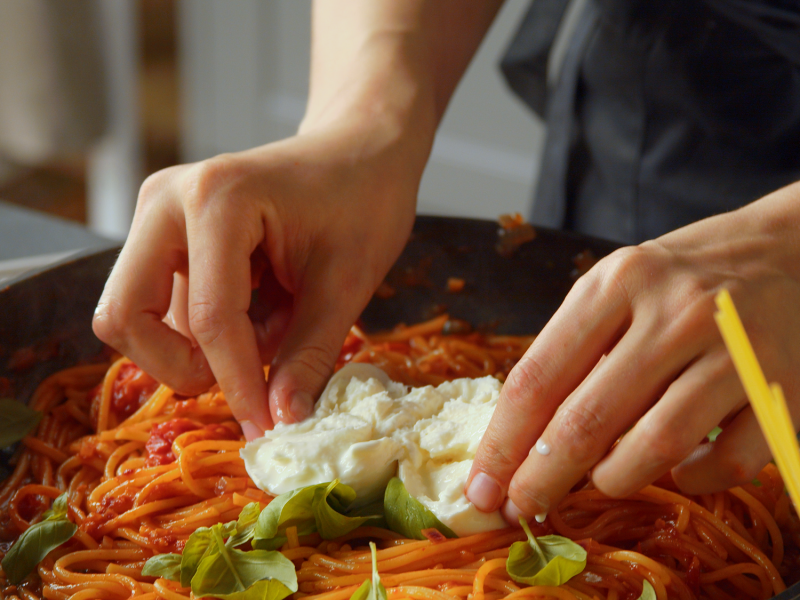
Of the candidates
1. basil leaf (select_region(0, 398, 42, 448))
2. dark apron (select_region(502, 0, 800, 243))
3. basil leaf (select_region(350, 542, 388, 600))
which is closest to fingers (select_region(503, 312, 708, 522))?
basil leaf (select_region(350, 542, 388, 600))

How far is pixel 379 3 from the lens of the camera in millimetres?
1688

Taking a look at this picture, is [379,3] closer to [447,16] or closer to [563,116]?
[447,16]

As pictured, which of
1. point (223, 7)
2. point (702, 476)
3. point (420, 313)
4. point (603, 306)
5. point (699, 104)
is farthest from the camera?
point (223, 7)

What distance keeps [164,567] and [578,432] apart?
1.94 ft

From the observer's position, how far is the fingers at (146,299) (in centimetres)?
Answer: 123

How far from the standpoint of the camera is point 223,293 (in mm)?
1192

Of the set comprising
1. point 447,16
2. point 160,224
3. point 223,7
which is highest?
point 447,16

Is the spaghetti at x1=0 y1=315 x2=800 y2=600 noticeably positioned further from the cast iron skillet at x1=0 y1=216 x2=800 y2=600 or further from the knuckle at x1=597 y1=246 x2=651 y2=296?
the knuckle at x1=597 y1=246 x2=651 y2=296

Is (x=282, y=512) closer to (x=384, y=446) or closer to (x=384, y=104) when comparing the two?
(x=384, y=446)

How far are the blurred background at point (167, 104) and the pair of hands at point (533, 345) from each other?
3202 mm

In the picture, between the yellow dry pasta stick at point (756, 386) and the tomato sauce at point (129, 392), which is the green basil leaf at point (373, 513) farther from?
the yellow dry pasta stick at point (756, 386)

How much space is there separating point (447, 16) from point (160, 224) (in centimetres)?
88

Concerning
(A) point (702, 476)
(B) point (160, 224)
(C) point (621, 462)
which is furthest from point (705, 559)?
(B) point (160, 224)

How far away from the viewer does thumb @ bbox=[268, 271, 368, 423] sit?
124 centimetres
